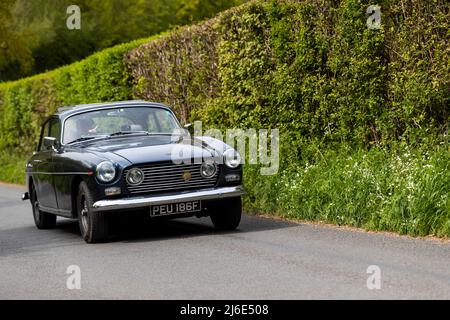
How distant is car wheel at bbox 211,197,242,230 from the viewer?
11.9 meters

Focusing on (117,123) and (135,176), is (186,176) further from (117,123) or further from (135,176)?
(117,123)

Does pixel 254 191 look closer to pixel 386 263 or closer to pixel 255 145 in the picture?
pixel 255 145

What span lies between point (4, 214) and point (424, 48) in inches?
316

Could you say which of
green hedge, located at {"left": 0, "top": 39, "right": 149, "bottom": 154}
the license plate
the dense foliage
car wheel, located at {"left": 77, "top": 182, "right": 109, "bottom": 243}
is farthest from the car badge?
the dense foliage

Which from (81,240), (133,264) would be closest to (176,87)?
(81,240)

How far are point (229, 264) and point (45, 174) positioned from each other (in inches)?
185

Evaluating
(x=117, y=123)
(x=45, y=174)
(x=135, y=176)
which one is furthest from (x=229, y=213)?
(x=45, y=174)

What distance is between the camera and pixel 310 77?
1386 centimetres

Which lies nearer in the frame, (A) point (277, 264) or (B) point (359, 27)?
(A) point (277, 264)

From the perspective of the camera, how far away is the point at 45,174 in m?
13.1

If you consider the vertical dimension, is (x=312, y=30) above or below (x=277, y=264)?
above

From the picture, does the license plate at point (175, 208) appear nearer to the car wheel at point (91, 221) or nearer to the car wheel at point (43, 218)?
the car wheel at point (91, 221)

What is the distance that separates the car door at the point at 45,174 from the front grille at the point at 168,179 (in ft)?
6.49

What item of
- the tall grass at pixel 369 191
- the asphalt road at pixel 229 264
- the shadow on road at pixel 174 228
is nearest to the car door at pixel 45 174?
the asphalt road at pixel 229 264
